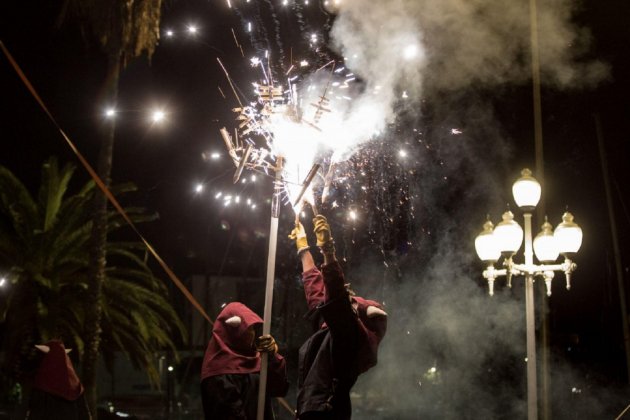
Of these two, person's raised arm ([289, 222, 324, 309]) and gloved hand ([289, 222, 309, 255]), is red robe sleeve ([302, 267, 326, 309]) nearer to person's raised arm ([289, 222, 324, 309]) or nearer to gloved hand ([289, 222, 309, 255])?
person's raised arm ([289, 222, 324, 309])

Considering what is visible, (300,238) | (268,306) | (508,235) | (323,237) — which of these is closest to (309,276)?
(300,238)

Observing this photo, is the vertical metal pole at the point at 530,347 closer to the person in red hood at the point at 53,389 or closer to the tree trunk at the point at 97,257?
the person in red hood at the point at 53,389

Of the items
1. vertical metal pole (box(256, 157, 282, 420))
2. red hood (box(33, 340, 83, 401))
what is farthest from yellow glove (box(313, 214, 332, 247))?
red hood (box(33, 340, 83, 401))

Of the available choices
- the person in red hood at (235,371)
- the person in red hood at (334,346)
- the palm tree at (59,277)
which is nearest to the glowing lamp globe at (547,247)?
the person in red hood at (334,346)

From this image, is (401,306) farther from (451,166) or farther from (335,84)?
(335,84)

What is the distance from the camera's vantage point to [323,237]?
13.6ft

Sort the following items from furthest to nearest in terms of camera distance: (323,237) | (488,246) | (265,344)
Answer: (488,246) → (265,344) → (323,237)

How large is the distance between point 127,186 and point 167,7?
7648mm

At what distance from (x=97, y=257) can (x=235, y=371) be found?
10548 mm

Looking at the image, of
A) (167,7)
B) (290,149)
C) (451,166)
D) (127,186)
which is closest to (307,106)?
(290,149)

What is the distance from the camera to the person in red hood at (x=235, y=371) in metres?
4.54

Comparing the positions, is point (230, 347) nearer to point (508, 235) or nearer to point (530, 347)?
point (530, 347)

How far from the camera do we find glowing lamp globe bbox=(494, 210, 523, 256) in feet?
26.5

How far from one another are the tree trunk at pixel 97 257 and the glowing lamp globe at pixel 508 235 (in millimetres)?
9283
